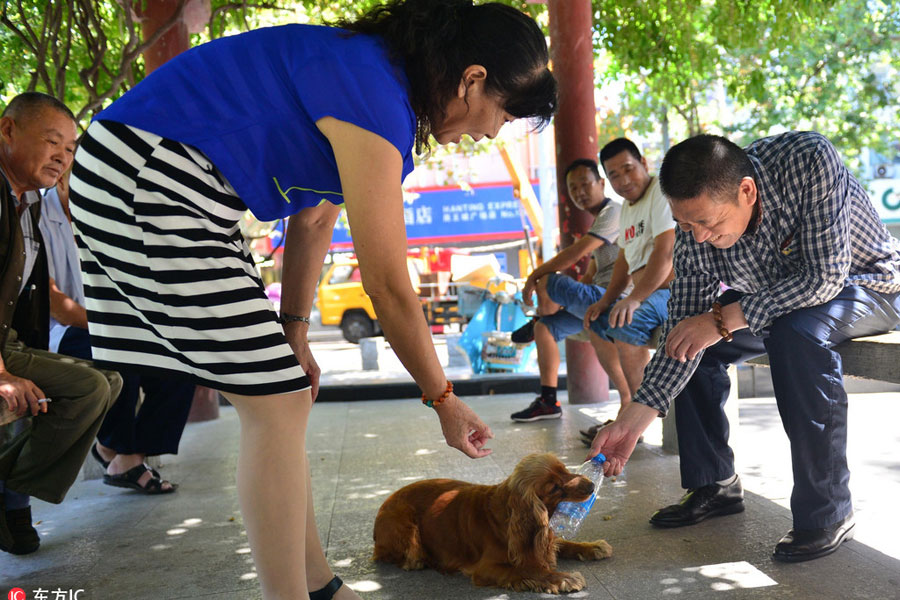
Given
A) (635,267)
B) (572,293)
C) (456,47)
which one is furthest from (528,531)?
(572,293)

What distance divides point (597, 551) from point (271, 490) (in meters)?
1.53

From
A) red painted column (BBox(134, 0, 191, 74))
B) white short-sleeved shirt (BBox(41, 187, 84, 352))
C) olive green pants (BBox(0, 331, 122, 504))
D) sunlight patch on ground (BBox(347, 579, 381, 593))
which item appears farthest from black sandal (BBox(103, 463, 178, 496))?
red painted column (BBox(134, 0, 191, 74))

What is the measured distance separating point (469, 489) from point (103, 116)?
1.85 m

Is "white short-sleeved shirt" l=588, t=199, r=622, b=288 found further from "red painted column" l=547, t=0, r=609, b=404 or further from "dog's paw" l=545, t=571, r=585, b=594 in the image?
"dog's paw" l=545, t=571, r=585, b=594

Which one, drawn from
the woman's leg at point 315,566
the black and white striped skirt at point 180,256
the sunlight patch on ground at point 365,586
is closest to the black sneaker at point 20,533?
the sunlight patch on ground at point 365,586

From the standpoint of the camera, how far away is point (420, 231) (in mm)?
28812

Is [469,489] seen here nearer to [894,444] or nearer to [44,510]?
[44,510]

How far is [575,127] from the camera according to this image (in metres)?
6.98

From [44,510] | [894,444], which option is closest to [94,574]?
[44,510]

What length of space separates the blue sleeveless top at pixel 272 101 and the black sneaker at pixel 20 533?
2359 millimetres

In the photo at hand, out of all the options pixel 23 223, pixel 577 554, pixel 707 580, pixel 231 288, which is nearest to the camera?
pixel 231 288

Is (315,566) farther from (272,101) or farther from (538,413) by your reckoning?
(538,413)

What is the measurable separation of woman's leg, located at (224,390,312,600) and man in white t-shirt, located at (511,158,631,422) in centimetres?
349

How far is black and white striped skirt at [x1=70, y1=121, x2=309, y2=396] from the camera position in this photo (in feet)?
6.45
